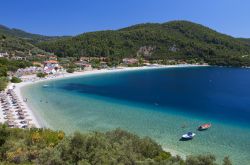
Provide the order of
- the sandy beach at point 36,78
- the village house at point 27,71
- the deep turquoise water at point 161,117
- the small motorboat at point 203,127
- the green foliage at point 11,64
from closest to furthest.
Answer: the deep turquoise water at point 161,117 → the small motorboat at point 203,127 → the sandy beach at point 36,78 → the green foliage at point 11,64 → the village house at point 27,71

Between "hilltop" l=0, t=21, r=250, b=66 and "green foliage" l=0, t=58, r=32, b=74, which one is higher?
"hilltop" l=0, t=21, r=250, b=66

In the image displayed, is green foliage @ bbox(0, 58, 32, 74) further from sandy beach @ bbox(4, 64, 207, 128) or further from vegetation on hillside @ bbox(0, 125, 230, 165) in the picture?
vegetation on hillside @ bbox(0, 125, 230, 165)

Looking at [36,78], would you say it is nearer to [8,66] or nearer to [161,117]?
[8,66]

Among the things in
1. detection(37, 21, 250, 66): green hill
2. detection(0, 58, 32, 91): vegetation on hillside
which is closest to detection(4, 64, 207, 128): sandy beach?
detection(0, 58, 32, 91): vegetation on hillside

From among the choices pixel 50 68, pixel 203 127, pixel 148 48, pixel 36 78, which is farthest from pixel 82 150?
pixel 148 48

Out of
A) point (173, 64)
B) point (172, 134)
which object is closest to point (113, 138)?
point (172, 134)

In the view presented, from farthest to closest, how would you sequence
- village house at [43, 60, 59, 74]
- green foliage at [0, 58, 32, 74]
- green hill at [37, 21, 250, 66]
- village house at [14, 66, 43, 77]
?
green hill at [37, 21, 250, 66] < village house at [43, 60, 59, 74] < village house at [14, 66, 43, 77] < green foliage at [0, 58, 32, 74]

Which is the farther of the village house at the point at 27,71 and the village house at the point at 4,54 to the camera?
the village house at the point at 4,54

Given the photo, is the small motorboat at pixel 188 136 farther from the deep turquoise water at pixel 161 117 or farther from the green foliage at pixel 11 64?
the green foliage at pixel 11 64

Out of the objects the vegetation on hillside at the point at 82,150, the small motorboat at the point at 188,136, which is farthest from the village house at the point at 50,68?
the vegetation on hillside at the point at 82,150
